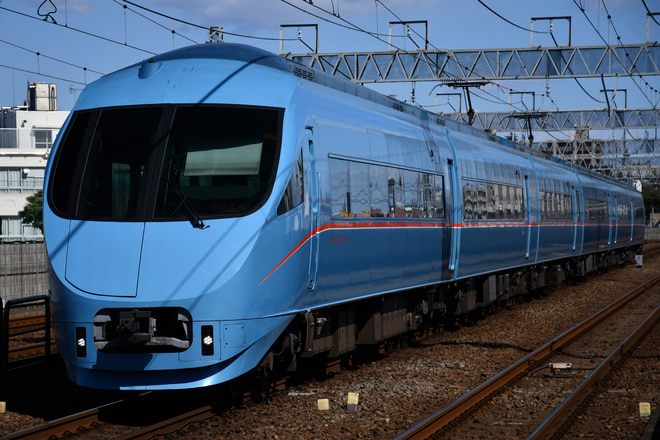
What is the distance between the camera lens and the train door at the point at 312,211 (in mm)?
9273

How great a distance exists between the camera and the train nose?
26.4 ft

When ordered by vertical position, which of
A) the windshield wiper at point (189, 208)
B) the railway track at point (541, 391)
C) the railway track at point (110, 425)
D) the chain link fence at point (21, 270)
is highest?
the windshield wiper at point (189, 208)

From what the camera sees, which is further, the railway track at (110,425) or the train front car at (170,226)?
the train front car at (170,226)

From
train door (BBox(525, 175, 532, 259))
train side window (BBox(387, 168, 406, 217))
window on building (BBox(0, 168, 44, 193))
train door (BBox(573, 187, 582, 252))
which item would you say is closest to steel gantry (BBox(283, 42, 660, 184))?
train door (BBox(573, 187, 582, 252))

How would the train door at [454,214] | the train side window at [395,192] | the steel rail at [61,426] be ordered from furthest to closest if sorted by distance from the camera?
the train door at [454,214], the train side window at [395,192], the steel rail at [61,426]

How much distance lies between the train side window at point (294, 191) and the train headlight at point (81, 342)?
2092 mm

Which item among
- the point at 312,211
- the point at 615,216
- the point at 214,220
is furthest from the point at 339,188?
the point at 615,216

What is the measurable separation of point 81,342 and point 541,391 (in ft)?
18.3

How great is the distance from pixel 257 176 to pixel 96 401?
3300mm

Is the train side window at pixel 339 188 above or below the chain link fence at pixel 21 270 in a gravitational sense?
above

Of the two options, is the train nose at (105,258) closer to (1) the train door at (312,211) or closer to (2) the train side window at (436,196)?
(1) the train door at (312,211)

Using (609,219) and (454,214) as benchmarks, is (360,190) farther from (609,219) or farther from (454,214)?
(609,219)

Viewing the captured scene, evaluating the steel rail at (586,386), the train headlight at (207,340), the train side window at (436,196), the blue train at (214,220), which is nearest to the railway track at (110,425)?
the blue train at (214,220)

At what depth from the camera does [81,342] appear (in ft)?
26.6
